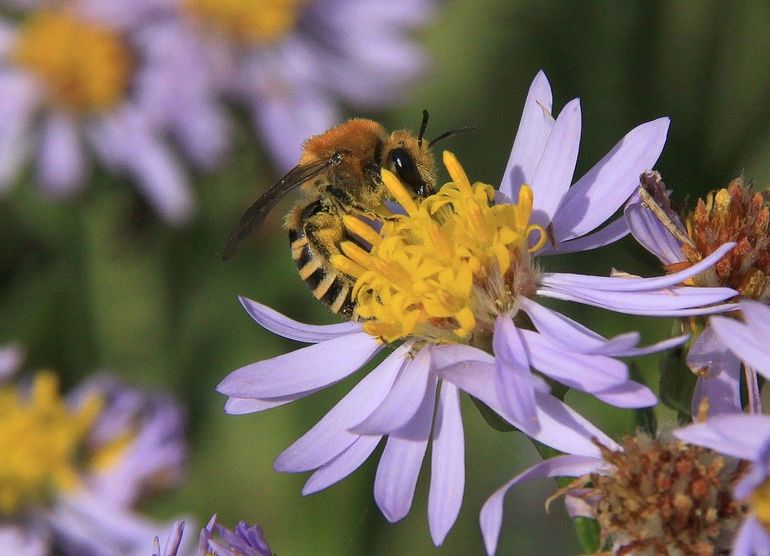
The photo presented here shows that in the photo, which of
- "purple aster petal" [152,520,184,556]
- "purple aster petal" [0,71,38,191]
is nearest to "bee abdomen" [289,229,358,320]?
"purple aster petal" [152,520,184,556]

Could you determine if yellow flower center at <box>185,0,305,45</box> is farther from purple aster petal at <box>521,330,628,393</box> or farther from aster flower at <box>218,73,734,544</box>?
purple aster petal at <box>521,330,628,393</box>

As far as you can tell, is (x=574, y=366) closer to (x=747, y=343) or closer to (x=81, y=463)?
(x=747, y=343)

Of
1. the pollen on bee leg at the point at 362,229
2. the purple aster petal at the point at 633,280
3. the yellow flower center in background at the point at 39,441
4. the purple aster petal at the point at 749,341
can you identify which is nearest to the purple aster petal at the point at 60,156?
the yellow flower center in background at the point at 39,441

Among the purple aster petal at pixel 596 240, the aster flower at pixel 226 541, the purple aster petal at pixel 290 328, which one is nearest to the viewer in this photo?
the aster flower at pixel 226 541

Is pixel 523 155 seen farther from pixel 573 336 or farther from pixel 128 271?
pixel 128 271

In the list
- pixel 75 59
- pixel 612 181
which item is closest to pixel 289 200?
pixel 75 59

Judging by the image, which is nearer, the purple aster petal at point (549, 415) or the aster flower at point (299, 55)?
the purple aster petal at point (549, 415)

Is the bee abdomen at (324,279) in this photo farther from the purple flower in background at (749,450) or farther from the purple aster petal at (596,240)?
the purple flower in background at (749,450)

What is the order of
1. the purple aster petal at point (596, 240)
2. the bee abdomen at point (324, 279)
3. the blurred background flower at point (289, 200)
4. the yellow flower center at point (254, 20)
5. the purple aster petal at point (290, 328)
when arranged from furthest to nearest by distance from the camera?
the yellow flower center at point (254, 20)
the blurred background flower at point (289, 200)
the bee abdomen at point (324, 279)
the purple aster petal at point (290, 328)
the purple aster petal at point (596, 240)
